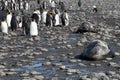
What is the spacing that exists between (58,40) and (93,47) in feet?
16.2

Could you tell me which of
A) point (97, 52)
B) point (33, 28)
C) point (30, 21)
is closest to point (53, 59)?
point (97, 52)

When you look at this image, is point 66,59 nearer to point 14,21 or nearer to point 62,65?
point 62,65

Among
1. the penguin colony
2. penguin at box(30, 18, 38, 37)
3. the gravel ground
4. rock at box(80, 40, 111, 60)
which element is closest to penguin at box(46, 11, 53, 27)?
the penguin colony

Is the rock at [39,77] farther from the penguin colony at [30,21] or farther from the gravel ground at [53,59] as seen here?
the penguin colony at [30,21]

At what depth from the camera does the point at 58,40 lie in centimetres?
1828

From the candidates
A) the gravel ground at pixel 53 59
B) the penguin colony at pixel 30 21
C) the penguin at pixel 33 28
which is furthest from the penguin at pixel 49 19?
the penguin at pixel 33 28

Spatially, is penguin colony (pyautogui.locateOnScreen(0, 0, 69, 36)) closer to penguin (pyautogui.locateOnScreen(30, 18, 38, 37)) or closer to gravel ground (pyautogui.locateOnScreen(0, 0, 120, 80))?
penguin (pyautogui.locateOnScreen(30, 18, 38, 37))

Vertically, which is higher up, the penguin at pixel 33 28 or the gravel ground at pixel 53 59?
the penguin at pixel 33 28

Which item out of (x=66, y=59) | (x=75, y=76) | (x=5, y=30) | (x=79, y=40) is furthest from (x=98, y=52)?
(x=5, y=30)

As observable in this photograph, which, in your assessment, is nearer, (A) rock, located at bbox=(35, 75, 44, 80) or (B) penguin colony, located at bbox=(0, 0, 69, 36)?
(A) rock, located at bbox=(35, 75, 44, 80)

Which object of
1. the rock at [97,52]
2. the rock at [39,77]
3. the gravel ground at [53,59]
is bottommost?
the gravel ground at [53,59]

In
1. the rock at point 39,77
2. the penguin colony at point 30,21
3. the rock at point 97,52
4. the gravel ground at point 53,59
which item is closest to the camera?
the rock at point 39,77

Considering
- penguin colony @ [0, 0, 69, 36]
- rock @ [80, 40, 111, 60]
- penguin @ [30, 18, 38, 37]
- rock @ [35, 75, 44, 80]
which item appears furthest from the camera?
penguin colony @ [0, 0, 69, 36]

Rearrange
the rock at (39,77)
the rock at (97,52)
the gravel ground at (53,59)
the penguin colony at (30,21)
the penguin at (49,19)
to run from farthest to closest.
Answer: the penguin at (49,19)
the penguin colony at (30,21)
the rock at (97,52)
the gravel ground at (53,59)
the rock at (39,77)
